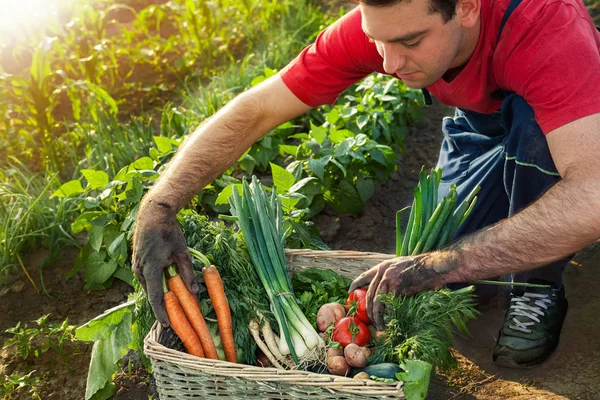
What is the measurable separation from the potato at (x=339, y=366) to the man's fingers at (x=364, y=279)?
0.96 ft

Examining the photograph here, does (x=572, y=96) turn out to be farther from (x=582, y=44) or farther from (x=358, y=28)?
(x=358, y=28)

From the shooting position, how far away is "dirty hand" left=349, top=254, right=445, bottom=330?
2.42 m

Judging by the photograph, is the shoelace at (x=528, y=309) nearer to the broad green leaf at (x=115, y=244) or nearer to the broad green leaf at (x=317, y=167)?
the broad green leaf at (x=317, y=167)

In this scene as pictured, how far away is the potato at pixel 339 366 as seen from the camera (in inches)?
95.2

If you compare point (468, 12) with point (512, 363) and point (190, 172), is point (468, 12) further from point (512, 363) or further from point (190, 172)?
point (512, 363)

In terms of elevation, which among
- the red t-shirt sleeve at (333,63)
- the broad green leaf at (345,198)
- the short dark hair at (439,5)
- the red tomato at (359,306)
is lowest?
the broad green leaf at (345,198)

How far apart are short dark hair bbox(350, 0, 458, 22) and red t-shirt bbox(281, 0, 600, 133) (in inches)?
9.4

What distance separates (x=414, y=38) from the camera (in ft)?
7.81

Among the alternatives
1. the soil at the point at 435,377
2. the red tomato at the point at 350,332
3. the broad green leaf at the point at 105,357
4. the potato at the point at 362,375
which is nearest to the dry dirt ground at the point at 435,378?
the soil at the point at 435,377

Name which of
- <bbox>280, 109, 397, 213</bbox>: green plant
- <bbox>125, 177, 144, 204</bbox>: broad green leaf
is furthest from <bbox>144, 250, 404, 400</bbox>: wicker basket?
<bbox>280, 109, 397, 213</bbox>: green plant

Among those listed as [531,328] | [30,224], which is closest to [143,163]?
[30,224]

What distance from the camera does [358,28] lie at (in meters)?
2.79

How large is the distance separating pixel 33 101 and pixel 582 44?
317cm

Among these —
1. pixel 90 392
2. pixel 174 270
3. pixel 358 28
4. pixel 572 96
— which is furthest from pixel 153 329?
pixel 572 96
